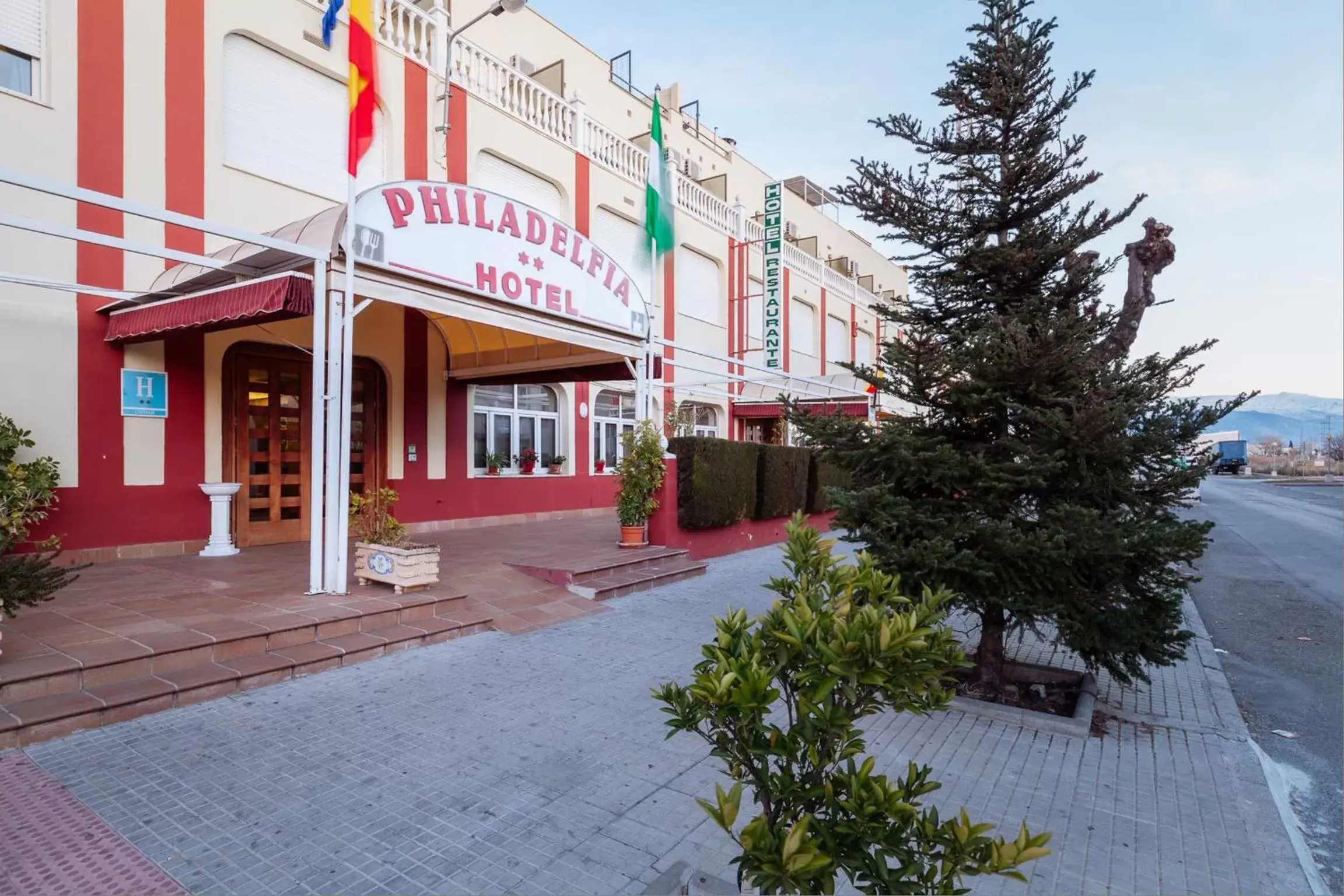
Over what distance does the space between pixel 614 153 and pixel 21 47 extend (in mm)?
9987

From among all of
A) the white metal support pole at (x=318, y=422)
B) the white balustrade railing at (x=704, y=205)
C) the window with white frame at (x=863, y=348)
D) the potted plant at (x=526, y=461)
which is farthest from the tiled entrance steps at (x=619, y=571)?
the window with white frame at (x=863, y=348)

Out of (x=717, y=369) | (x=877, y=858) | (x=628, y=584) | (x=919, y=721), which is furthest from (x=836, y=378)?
(x=877, y=858)

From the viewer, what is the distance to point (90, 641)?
4711 mm

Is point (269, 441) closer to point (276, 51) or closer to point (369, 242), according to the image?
point (369, 242)

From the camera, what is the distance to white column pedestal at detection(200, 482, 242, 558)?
8406 millimetres

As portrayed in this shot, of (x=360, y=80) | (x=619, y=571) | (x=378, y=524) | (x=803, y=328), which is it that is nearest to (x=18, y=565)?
(x=378, y=524)

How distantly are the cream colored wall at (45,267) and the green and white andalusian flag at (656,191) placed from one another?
24.4ft

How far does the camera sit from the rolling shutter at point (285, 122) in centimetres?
902

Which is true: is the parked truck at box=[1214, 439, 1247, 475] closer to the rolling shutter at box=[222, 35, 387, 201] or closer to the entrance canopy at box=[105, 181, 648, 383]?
the entrance canopy at box=[105, 181, 648, 383]

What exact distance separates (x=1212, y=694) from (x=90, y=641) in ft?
26.3

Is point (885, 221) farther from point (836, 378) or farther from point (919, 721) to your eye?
point (836, 378)

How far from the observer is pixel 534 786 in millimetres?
3559

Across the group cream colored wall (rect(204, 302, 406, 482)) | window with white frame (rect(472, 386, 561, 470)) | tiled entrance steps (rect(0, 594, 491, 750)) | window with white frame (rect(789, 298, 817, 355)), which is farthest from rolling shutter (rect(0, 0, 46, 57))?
window with white frame (rect(789, 298, 817, 355))

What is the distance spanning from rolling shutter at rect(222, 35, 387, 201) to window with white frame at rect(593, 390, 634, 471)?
6702 mm
